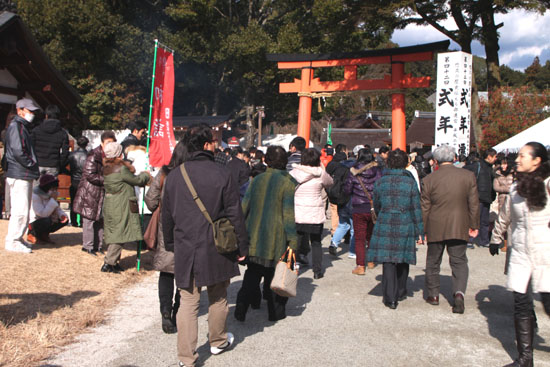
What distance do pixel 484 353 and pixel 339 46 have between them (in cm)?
2354

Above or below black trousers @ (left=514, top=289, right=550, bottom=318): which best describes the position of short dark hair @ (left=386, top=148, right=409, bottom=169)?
above

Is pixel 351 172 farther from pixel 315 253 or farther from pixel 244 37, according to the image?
pixel 244 37

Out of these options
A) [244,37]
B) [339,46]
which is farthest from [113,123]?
[339,46]

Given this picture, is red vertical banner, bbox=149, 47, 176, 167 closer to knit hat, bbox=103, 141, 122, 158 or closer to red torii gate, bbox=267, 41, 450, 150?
knit hat, bbox=103, 141, 122, 158

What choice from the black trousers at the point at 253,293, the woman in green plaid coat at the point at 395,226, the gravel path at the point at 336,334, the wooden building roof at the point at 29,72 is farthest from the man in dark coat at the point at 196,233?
the wooden building roof at the point at 29,72

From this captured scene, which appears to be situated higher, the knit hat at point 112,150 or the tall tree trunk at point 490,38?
the tall tree trunk at point 490,38

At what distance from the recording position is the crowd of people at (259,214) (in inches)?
149

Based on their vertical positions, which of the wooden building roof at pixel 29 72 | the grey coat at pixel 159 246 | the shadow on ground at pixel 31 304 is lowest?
the shadow on ground at pixel 31 304

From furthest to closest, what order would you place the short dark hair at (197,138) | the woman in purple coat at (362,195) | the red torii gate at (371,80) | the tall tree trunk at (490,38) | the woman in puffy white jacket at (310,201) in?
the red torii gate at (371,80) < the tall tree trunk at (490,38) < the woman in purple coat at (362,195) < the woman in puffy white jacket at (310,201) < the short dark hair at (197,138)

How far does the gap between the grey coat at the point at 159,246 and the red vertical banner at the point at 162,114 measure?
6.98 ft

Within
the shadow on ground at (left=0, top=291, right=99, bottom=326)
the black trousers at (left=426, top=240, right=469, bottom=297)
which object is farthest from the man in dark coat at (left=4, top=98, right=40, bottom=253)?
the black trousers at (left=426, top=240, right=469, bottom=297)

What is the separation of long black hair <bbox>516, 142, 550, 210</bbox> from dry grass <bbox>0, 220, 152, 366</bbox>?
403 centimetres

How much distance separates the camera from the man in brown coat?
18.3 ft

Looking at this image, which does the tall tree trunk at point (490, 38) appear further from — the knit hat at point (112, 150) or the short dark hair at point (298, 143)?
the knit hat at point (112, 150)
